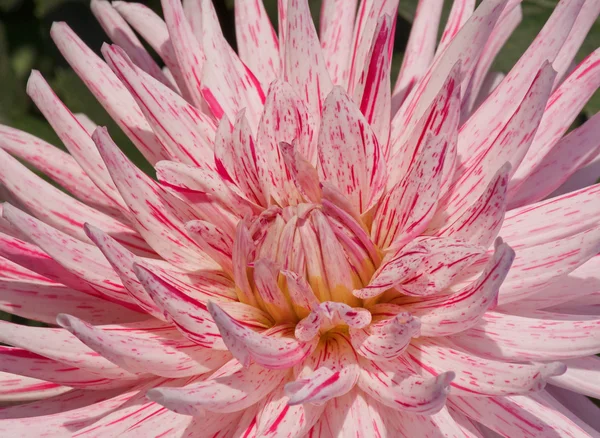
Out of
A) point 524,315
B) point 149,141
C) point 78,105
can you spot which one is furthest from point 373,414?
point 78,105

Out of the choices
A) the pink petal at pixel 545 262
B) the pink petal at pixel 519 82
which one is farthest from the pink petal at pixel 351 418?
the pink petal at pixel 519 82

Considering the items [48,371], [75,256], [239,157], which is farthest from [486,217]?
[48,371]

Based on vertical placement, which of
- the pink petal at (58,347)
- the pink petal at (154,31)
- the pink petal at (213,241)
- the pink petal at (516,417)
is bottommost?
the pink petal at (516,417)

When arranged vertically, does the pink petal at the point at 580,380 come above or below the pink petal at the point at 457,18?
below

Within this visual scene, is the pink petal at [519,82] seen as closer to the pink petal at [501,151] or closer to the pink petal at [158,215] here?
the pink petal at [501,151]

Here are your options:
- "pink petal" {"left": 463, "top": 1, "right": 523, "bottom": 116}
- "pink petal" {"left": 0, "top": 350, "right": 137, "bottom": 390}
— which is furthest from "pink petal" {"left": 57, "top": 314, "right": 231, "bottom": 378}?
"pink petal" {"left": 463, "top": 1, "right": 523, "bottom": 116}

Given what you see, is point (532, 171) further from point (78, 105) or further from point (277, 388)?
point (78, 105)

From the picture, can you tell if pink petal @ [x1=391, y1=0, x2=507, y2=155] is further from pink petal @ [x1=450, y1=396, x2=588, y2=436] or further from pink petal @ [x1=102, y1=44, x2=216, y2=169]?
pink petal @ [x1=450, y1=396, x2=588, y2=436]
